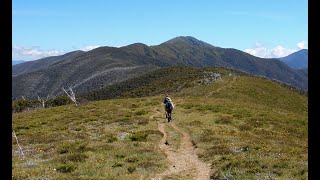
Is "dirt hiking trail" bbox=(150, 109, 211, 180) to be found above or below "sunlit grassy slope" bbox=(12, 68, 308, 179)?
below

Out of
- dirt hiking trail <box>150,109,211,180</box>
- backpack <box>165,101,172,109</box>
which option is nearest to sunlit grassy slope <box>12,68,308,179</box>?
dirt hiking trail <box>150,109,211,180</box>

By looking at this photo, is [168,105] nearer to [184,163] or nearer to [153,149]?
[153,149]

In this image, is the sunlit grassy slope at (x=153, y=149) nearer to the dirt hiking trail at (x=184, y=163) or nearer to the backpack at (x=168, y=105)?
the dirt hiking trail at (x=184, y=163)

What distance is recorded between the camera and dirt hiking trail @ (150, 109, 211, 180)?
19781 millimetres

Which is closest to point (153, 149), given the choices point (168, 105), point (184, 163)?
point (184, 163)

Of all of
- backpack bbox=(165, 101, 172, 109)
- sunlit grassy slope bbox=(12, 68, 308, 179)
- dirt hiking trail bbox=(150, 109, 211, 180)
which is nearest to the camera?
sunlit grassy slope bbox=(12, 68, 308, 179)

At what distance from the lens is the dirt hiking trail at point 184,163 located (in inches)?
779

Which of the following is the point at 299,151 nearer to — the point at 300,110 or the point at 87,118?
the point at 87,118

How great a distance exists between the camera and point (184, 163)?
74.9ft

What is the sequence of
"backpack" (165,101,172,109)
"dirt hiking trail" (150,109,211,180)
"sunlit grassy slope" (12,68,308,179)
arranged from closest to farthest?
"sunlit grassy slope" (12,68,308,179)
"dirt hiking trail" (150,109,211,180)
"backpack" (165,101,172,109)

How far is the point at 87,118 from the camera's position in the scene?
167ft

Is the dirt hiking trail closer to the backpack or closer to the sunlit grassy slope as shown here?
the sunlit grassy slope
